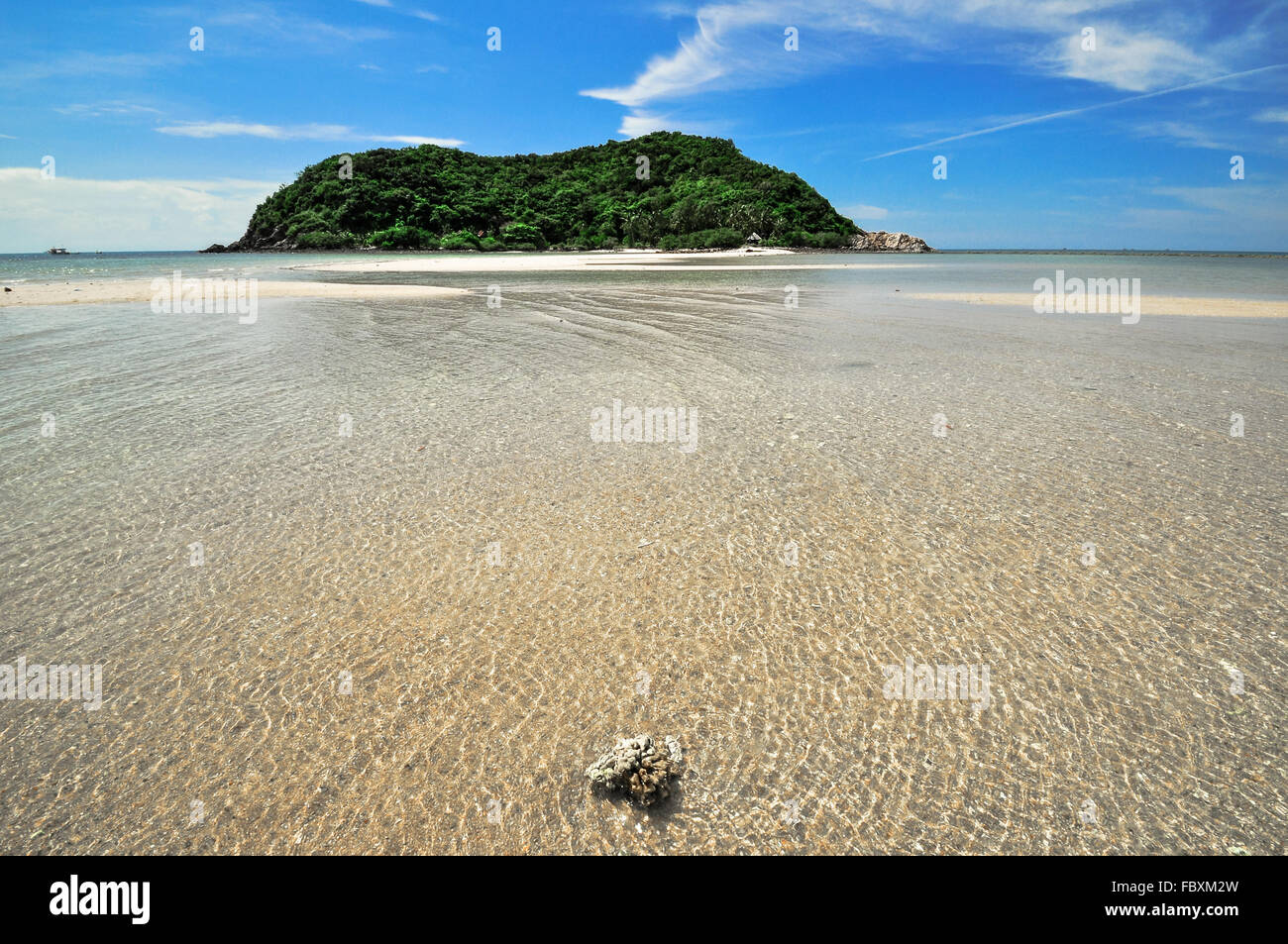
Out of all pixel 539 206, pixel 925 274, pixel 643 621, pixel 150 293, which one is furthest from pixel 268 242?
pixel 643 621

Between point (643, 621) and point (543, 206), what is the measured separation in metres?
123

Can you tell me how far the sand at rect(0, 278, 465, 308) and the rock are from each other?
22264 mm

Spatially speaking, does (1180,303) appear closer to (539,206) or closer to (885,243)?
(539,206)

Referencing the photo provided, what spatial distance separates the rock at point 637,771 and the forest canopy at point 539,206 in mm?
103523

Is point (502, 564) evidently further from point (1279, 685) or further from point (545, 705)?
point (1279, 685)

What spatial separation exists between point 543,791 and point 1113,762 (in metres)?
2.31

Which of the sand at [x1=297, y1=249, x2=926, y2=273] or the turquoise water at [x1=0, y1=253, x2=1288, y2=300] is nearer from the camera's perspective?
the turquoise water at [x1=0, y1=253, x2=1288, y2=300]

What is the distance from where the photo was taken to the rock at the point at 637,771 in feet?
7.47

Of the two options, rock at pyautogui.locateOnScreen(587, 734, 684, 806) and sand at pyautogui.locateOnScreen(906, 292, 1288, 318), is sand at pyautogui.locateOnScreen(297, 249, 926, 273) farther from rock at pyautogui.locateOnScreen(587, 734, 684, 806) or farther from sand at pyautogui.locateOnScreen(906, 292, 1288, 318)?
rock at pyautogui.locateOnScreen(587, 734, 684, 806)

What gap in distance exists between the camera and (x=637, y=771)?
2.32 metres

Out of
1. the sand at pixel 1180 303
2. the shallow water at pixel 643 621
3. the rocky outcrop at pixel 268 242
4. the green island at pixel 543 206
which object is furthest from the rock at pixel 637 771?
the rocky outcrop at pixel 268 242

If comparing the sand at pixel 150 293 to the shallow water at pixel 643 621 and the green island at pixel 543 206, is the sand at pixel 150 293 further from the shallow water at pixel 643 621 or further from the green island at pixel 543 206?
the green island at pixel 543 206

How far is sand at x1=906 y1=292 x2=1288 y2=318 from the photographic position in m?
18.0

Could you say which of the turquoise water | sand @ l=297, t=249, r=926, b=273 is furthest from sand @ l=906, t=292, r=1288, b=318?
sand @ l=297, t=249, r=926, b=273
